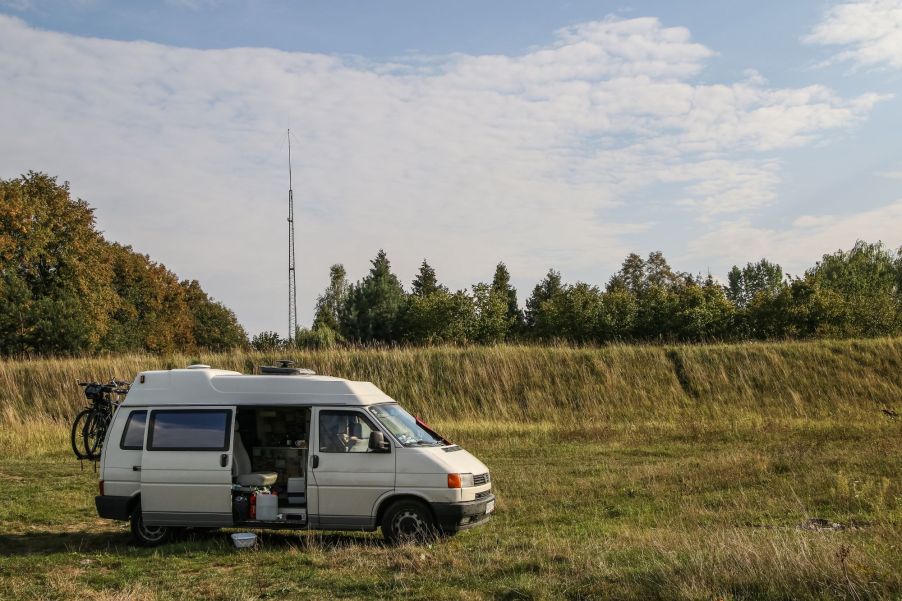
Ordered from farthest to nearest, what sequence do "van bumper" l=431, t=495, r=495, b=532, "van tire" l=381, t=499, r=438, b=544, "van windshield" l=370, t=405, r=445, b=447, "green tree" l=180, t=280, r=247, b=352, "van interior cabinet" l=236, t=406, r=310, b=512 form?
1. "green tree" l=180, t=280, r=247, b=352
2. "van interior cabinet" l=236, t=406, r=310, b=512
3. "van windshield" l=370, t=405, r=445, b=447
4. "van tire" l=381, t=499, r=438, b=544
5. "van bumper" l=431, t=495, r=495, b=532

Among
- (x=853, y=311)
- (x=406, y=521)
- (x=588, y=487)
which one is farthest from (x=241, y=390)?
(x=853, y=311)

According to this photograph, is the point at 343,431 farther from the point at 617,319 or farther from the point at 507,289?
the point at 507,289

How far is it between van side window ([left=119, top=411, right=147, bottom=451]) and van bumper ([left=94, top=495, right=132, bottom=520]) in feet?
2.42

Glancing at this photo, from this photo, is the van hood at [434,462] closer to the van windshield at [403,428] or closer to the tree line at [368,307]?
the van windshield at [403,428]

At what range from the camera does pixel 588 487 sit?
15.4 meters

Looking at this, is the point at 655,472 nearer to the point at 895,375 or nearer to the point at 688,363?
the point at 688,363

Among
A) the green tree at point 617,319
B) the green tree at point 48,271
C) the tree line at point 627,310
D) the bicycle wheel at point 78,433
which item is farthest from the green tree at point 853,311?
the green tree at point 48,271

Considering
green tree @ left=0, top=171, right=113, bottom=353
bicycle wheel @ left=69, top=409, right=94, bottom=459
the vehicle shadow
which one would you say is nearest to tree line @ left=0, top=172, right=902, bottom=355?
green tree @ left=0, top=171, right=113, bottom=353

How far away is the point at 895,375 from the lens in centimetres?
3250

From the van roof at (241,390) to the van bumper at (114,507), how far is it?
1.39m

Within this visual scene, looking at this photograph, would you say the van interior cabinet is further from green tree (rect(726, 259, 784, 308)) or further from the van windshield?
green tree (rect(726, 259, 784, 308))

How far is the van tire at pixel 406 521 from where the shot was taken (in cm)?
1100

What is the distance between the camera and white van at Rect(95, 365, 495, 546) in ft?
36.4

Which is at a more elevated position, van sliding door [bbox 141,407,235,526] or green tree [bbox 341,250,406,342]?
green tree [bbox 341,250,406,342]
